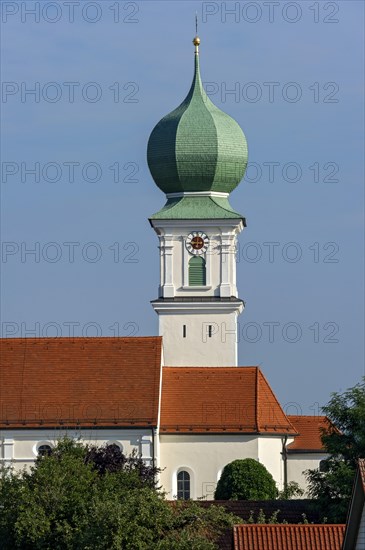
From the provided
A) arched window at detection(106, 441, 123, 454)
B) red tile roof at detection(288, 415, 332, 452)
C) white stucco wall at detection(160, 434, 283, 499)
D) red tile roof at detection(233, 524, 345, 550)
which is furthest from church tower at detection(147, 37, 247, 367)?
red tile roof at detection(233, 524, 345, 550)

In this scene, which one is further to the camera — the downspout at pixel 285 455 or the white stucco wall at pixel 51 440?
the downspout at pixel 285 455

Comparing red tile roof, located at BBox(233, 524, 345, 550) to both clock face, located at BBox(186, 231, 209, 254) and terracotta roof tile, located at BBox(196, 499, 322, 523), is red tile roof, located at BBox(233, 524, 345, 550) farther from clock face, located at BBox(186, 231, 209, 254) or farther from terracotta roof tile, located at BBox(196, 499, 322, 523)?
clock face, located at BBox(186, 231, 209, 254)

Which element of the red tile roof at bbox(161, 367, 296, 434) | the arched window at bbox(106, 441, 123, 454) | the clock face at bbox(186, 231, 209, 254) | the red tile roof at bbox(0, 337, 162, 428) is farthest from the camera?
the clock face at bbox(186, 231, 209, 254)

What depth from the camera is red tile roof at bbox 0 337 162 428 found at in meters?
74.0

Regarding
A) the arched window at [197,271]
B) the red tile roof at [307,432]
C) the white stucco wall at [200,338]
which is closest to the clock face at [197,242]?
the arched window at [197,271]

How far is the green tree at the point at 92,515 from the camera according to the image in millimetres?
48500

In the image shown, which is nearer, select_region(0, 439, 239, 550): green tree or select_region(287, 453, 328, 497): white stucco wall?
select_region(0, 439, 239, 550): green tree

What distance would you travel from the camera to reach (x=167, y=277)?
3189 inches

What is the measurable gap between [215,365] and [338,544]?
111 feet

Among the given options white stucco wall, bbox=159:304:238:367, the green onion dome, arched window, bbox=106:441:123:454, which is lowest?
arched window, bbox=106:441:123:454

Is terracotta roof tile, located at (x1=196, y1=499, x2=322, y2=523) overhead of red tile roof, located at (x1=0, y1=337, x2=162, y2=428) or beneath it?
beneath

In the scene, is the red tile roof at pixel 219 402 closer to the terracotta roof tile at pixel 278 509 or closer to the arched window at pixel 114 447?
the arched window at pixel 114 447

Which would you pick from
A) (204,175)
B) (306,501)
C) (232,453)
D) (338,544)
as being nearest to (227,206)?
(204,175)

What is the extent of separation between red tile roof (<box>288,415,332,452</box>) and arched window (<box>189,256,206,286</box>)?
6592 mm
